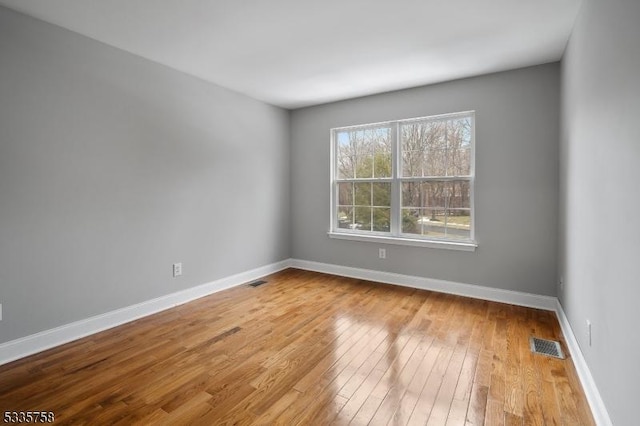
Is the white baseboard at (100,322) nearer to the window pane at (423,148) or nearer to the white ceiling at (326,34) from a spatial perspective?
the white ceiling at (326,34)

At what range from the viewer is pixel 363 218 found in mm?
4703

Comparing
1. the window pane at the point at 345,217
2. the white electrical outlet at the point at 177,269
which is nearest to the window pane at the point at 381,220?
the window pane at the point at 345,217

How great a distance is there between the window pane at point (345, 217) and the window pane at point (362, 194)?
178mm

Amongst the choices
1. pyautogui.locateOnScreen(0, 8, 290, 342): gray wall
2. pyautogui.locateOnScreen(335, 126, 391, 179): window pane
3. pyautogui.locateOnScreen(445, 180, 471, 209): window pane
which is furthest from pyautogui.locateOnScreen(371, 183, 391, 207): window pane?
pyautogui.locateOnScreen(0, 8, 290, 342): gray wall

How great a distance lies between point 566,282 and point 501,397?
1498 mm

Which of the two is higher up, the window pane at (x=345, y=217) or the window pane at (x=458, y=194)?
the window pane at (x=458, y=194)

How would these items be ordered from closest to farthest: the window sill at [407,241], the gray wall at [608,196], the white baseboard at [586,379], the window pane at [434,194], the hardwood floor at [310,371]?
the gray wall at [608,196]
the white baseboard at [586,379]
the hardwood floor at [310,371]
the window sill at [407,241]
the window pane at [434,194]

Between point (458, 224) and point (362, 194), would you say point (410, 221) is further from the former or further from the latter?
point (362, 194)

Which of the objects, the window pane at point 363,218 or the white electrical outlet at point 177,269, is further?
the window pane at point 363,218

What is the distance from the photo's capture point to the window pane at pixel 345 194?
4.80 meters

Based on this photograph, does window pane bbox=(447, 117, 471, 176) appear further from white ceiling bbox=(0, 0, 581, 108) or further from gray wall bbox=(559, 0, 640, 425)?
gray wall bbox=(559, 0, 640, 425)

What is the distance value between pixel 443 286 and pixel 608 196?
8.20ft

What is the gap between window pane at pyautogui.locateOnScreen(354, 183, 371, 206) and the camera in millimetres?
4641

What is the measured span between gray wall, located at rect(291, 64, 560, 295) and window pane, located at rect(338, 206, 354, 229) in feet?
1.85
